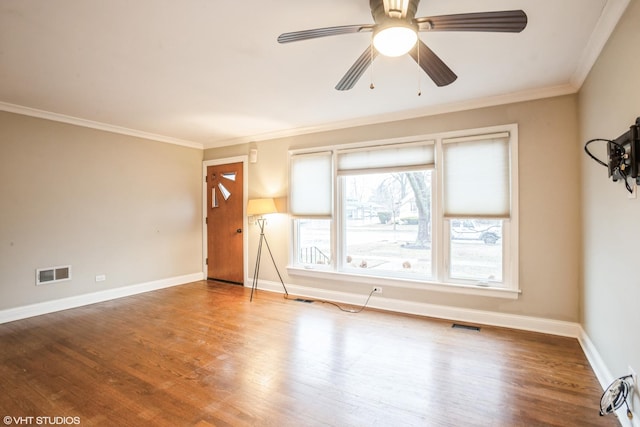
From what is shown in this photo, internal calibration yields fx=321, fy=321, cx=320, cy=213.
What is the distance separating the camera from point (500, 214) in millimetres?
3457

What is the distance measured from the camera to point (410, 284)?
13.0 ft

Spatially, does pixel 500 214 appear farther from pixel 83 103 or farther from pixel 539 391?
pixel 83 103

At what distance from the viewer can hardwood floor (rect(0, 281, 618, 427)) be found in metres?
2.03

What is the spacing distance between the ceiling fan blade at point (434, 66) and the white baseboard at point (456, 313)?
2.62 meters

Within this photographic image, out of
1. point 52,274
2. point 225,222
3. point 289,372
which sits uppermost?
point 225,222

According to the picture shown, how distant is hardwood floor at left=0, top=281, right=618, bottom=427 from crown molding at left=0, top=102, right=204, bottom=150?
2471 mm

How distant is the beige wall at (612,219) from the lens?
183 cm

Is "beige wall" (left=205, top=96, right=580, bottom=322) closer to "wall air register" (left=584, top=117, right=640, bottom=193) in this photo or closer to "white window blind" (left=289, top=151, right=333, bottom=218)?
"wall air register" (left=584, top=117, right=640, bottom=193)

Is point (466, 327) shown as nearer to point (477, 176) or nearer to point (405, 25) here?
point (477, 176)

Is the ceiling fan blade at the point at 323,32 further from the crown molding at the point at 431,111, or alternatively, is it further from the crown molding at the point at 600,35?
the crown molding at the point at 431,111

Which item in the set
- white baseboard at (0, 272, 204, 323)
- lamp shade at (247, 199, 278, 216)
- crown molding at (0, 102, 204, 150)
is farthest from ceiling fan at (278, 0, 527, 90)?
white baseboard at (0, 272, 204, 323)

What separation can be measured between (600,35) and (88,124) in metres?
5.54

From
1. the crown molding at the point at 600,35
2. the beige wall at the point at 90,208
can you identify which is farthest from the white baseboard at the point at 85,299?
the crown molding at the point at 600,35

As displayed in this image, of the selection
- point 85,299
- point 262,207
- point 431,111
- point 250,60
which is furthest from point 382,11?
point 85,299
